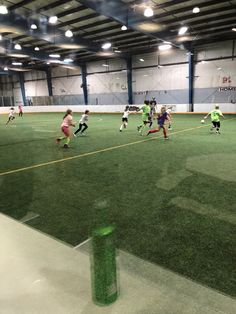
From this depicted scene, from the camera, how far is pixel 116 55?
3525 centimetres

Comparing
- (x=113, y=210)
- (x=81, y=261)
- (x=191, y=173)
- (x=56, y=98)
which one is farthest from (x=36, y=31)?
(x=56, y=98)

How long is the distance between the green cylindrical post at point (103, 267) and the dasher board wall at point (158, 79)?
30.6m

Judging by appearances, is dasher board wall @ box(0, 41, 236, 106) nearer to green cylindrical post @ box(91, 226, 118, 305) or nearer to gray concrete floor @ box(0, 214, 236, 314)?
gray concrete floor @ box(0, 214, 236, 314)

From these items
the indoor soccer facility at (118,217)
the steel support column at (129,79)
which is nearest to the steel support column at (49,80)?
the steel support column at (129,79)

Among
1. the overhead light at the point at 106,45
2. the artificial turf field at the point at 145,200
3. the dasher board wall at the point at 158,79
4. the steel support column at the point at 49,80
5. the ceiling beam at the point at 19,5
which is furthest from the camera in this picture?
the steel support column at the point at 49,80

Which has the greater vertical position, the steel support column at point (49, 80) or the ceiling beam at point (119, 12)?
the ceiling beam at point (119, 12)

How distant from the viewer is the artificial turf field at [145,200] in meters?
3.77

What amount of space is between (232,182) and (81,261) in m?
4.69

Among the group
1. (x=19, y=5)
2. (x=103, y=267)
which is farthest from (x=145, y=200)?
(x=19, y=5)

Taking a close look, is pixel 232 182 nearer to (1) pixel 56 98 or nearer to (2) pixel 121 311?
(2) pixel 121 311

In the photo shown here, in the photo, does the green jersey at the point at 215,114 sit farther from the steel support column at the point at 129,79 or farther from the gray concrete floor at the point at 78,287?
the steel support column at the point at 129,79

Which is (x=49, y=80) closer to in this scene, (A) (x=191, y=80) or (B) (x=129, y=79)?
(B) (x=129, y=79)

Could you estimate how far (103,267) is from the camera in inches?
106

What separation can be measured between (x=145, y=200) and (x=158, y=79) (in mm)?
31869
